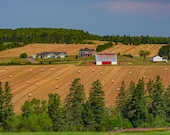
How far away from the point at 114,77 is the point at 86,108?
1252 inches

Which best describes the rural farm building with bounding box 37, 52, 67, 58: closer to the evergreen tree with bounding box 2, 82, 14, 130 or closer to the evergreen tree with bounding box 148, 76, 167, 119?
the evergreen tree with bounding box 148, 76, 167, 119

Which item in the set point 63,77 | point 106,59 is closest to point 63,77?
point 63,77

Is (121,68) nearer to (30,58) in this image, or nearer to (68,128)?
(30,58)

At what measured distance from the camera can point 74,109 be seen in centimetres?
4006

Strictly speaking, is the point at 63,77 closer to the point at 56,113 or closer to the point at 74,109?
the point at 74,109

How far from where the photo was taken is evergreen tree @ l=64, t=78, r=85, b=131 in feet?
123

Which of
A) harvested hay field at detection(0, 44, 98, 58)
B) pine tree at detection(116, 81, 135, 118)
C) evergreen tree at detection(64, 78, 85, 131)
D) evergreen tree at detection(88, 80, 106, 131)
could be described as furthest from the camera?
harvested hay field at detection(0, 44, 98, 58)

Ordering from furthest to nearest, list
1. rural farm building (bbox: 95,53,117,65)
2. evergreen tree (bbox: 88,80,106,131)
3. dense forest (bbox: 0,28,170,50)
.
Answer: dense forest (bbox: 0,28,170,50)
rural farm building (bbox: 95,53,117,65)
evergreen tree (bbox: 88,80,106,131)

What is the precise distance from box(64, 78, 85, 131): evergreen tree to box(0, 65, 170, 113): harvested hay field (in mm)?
9636

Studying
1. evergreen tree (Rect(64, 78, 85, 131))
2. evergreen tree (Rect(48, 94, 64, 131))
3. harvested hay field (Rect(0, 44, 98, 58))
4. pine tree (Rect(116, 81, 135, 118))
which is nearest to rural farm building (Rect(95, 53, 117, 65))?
harvested hay field (Rect(0, 44, 98, 58))

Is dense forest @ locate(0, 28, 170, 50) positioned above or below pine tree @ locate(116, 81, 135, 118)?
above

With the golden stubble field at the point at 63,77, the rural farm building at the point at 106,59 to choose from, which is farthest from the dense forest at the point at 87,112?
the rural farm building at the point at 106,59

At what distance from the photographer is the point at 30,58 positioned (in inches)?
4350

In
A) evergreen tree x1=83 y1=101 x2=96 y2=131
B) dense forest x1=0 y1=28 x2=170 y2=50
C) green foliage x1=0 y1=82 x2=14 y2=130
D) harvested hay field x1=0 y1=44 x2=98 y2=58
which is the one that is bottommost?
evergreen tree x1=83 y1=101 x2=96 y2=131
